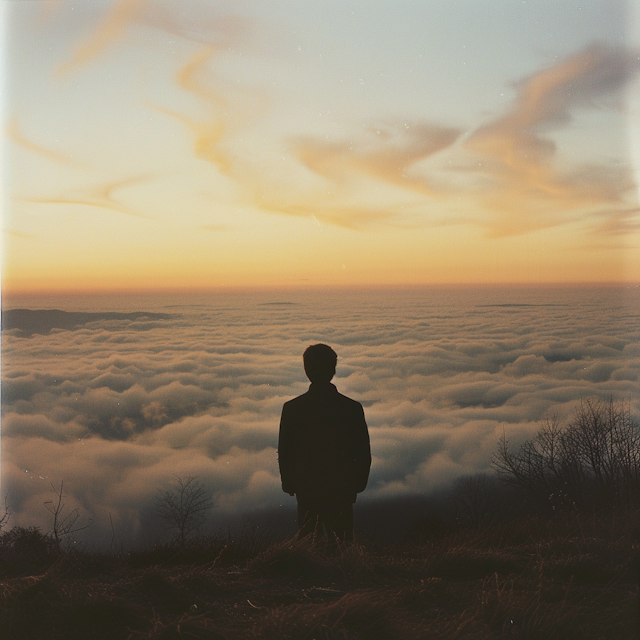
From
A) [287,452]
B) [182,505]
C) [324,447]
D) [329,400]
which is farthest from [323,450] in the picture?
[182,505]

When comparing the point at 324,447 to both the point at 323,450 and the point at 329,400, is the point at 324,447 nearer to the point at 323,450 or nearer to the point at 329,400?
the point at 323,450

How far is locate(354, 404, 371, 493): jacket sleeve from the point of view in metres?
3.09

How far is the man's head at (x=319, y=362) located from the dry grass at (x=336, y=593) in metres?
0.97

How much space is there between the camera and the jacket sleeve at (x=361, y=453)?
10.1ft

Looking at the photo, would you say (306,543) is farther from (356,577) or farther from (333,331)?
(333,331)

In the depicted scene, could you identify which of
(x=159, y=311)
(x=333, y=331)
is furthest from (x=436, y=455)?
(x=159, y=311)

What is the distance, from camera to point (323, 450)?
3.16 metres

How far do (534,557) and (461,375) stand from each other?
10023 centimetres

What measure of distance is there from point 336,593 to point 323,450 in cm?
73

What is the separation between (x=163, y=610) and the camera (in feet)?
9.08

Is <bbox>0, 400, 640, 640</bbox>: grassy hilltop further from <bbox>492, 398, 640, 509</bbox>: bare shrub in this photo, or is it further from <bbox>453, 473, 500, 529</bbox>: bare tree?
<bbox>453, 473, 500, 529</bbox>: bare tree

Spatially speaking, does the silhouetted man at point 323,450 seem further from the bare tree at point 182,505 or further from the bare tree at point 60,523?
the bare tree at point 182,505

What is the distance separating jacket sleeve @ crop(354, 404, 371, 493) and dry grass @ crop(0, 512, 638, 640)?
0.38 meters

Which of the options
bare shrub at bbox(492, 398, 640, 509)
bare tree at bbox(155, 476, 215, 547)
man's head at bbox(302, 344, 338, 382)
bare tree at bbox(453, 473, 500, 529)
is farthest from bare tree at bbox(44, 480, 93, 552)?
bare tree at bbox(453, 473, 500, 529)
